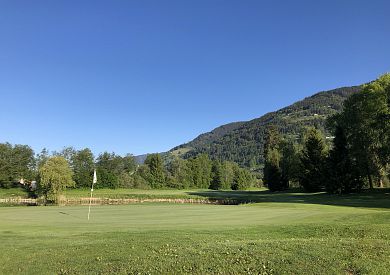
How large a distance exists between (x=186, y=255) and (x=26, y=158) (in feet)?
425

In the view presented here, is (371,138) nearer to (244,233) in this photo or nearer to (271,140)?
(244,233)

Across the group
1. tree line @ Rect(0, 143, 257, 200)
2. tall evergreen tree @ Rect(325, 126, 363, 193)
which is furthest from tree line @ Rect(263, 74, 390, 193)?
tree line @ Rect(0, 143, 257, 200)

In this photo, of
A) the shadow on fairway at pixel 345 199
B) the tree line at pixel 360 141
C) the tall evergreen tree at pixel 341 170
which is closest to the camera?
the shadow on fairway at pixel 345 199

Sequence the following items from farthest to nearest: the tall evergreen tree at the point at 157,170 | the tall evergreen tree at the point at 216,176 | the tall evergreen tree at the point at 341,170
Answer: the tall evergreen tree at the point at 216,176 < the tall evergreen tree at the point at 157,170 < the tall evergreen tree at the point at 341,170

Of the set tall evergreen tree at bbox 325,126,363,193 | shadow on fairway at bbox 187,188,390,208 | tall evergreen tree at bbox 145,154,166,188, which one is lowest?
shadow on fairway at bbox 187,188,390,208

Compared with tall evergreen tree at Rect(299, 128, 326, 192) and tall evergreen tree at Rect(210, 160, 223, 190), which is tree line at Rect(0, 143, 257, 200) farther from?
tall evergreen tree at Rect(299, 128, 326, 192)

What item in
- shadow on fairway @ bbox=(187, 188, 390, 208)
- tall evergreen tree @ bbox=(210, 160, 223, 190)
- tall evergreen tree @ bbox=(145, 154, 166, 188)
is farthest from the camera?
tall evergreen tree @ bbox=(210, 160, 223, 190)

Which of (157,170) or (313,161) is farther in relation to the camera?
(157,170)

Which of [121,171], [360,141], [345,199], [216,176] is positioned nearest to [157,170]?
[121,171]

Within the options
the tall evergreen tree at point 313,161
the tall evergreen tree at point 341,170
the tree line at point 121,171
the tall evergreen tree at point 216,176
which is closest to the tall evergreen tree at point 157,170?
the tree line at point 121,171

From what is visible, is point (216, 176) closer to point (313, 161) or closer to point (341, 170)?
point (313, 161)

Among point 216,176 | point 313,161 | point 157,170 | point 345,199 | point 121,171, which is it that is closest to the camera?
point 345,199

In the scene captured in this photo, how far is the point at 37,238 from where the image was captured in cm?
2039

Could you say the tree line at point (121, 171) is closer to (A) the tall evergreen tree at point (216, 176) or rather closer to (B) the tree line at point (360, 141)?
(A) the tall evergreen tree at point (216, 176)
